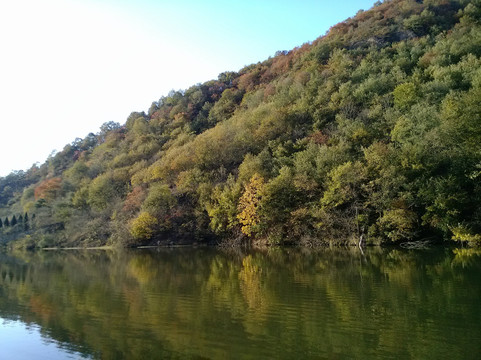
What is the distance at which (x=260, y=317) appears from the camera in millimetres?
12148

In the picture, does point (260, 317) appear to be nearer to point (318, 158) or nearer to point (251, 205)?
point (318, 158)

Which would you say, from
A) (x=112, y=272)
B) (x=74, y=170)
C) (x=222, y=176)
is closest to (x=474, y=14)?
(x=222, y=176)

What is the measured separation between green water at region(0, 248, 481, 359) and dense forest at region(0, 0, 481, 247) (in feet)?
54.1

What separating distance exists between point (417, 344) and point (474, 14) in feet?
258

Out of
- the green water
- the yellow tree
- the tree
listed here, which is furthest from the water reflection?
the tree

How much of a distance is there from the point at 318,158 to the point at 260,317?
3375 cm

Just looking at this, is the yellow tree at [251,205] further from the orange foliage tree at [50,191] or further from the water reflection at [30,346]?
the orange foliage tree at [50,191]

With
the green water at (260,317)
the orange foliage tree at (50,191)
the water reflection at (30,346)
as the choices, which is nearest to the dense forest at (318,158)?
the orange foliage tree at (50,191)

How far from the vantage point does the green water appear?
366 inches

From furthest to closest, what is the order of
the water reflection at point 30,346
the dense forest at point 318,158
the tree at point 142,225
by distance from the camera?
the tree at point 142,225 < the dense forest at point 318,158 < the water reflection at point 30,346

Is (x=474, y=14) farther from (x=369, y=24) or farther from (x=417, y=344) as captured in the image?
(x=417, y=344)

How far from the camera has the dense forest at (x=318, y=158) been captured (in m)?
36.0

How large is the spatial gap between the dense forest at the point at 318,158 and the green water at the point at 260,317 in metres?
16.5

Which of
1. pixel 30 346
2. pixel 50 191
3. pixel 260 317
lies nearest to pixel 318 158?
pixel 260 317
